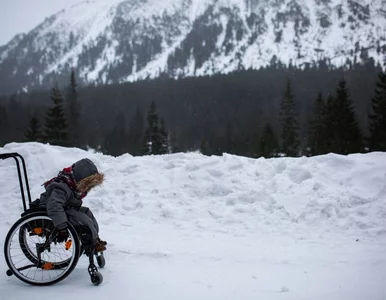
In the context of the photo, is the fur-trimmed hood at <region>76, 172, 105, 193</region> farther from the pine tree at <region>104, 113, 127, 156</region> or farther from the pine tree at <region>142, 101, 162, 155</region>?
the pine tree at <region>104, 113, 127, 156</region>

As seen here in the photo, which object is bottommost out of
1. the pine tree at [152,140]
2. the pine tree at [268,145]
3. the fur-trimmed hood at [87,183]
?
the pine tree at [268,145]

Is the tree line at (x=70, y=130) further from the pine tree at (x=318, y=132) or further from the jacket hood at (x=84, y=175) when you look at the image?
the jacket hood at (x=84, y=175)

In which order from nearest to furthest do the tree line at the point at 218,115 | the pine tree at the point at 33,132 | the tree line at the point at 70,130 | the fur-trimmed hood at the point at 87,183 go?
the fur-trimmed hood at the point at 87,183, the tree line at the point at 218,115, the tree line at the point at 70,130, the pine tree at the point at 33,132

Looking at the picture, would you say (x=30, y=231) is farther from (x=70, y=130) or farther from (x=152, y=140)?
(x=70, y=130)

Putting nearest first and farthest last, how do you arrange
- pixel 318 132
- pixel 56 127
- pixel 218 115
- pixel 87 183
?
pixel 87 183, pixel 318 132, pixel 56 127, pixel 218 115

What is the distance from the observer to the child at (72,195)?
14.2 ft

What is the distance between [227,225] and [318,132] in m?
40.3

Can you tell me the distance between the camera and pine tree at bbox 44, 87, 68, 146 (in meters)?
45.5

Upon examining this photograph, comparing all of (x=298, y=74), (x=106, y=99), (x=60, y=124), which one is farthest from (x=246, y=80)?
(x=60, y=124)

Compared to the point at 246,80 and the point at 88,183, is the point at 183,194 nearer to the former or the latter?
the point at 88,183

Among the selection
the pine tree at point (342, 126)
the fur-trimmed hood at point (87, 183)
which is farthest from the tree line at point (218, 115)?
the fur-trimmed hood at point (87, 183)

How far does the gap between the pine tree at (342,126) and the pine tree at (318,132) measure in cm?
66

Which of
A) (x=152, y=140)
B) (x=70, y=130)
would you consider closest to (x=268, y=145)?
(x=152, y=140)

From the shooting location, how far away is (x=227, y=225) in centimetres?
742
